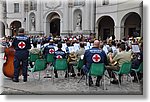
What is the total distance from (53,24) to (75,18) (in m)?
4.55

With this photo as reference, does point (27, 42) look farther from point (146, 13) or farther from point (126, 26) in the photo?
point (126, 26)

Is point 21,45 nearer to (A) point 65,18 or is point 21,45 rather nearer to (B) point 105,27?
(B) point 105,27

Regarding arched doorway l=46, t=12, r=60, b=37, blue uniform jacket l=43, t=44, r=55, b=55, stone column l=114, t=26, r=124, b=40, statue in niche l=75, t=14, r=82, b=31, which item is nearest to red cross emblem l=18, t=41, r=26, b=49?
blue uniform jacket l=43, t=44, r=55, b=55

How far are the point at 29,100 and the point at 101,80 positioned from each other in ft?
9.71

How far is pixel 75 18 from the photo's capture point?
30.2m

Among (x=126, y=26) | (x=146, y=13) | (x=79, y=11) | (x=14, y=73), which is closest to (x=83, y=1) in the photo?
(x=79, y=11)

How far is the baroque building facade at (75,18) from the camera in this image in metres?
23.5

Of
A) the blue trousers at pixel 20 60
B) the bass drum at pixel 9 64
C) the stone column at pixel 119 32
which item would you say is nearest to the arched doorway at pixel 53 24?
the stone column at pixel 119 32

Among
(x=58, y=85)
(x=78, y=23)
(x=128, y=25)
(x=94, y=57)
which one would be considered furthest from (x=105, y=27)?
(x=94, y=57)

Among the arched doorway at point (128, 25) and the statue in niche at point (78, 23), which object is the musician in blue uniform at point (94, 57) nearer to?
the arched doorway at point (128, 25)

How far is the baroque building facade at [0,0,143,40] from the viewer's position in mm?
23531

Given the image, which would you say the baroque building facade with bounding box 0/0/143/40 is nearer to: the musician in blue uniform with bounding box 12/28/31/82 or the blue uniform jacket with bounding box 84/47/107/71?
the musician in blue uniform with bounding box 12/28/31/82

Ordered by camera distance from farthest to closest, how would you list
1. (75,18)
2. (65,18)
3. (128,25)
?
(65,18), (75,18), (128,25)

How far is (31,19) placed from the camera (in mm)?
33719
